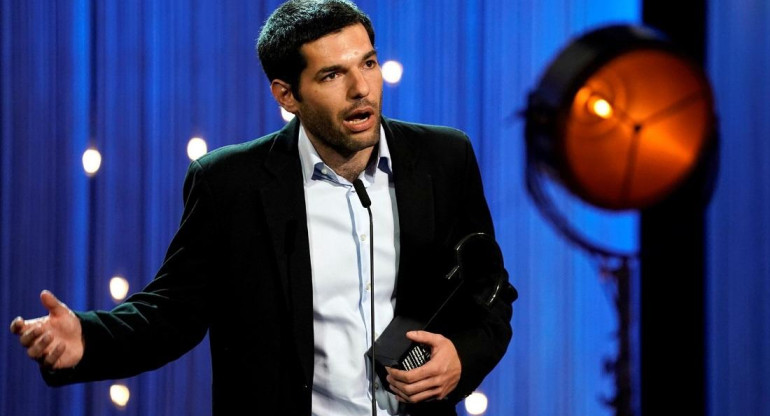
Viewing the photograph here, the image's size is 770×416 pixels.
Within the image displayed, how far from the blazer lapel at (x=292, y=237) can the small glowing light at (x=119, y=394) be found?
1378mm

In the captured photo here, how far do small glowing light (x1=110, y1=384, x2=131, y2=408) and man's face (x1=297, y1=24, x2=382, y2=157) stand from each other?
144 cm

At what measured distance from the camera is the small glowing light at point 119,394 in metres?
2.80

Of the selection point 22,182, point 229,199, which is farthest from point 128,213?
point 229,199

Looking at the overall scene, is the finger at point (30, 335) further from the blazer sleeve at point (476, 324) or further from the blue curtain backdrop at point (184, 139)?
the blue curtain backdrop at point (184, 139)

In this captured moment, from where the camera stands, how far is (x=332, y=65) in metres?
1.71

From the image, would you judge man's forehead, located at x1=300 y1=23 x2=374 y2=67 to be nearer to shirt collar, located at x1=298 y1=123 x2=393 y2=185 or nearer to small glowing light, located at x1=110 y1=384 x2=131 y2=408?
shirt collar, located at x1=298 y1=123 x2=393 y2=185

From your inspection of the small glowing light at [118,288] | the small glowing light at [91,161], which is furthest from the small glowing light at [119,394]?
the small glowing light at [91,161]

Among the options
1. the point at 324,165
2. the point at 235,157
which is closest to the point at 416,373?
the point at 324,165

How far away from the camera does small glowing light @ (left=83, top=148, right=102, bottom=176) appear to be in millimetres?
2768

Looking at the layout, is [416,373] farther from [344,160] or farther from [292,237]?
[344,160]

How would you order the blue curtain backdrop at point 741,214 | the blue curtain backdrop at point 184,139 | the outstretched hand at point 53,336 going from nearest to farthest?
the outstretched hand at point 53,336, the blue curtain backdrop at point 741,214, the blue curtain backdrop at point 184,139

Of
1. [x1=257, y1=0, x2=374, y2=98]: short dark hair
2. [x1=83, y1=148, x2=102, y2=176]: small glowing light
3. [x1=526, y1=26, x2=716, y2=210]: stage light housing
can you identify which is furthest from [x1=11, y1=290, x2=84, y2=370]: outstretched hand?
[x1=83, y1=148, x2=102, y2=176]: small glowing light

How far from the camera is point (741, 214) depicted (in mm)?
2342

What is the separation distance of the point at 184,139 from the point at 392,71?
686 mm
